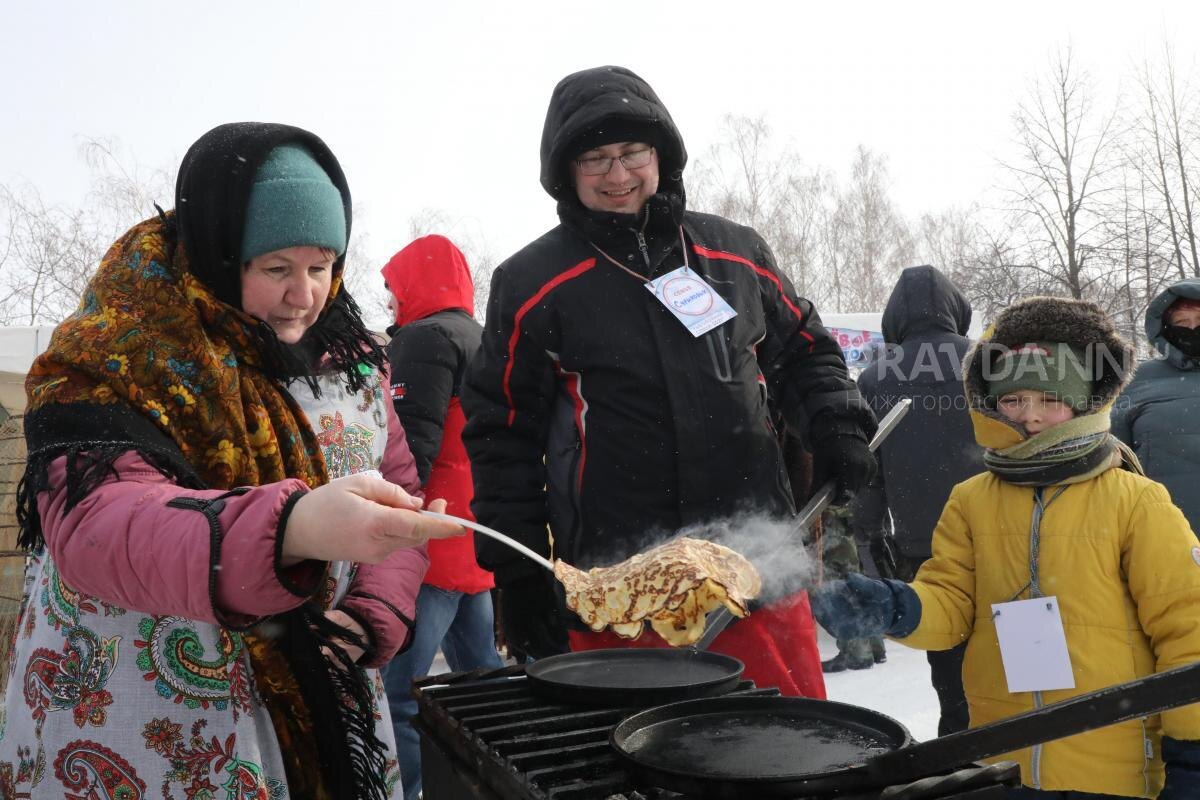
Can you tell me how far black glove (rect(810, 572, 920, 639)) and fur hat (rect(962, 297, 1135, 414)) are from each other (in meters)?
0.82

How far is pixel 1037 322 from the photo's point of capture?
2.98m

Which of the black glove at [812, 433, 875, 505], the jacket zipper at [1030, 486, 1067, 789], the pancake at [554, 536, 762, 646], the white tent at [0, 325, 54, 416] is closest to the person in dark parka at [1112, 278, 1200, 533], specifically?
the jacket zipper at [1030, 486, 1067, 789]

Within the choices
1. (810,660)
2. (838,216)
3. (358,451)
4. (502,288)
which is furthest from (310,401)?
(838,216)

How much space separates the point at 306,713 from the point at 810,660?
166 cm

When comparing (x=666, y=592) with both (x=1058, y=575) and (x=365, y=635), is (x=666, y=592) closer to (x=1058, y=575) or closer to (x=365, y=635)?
(x=365, y=635)

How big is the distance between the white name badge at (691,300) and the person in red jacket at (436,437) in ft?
5.73

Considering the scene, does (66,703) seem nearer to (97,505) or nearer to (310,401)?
(97,505)

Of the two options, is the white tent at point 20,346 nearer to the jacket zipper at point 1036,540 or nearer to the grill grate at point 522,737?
the grill grate at point 522,737

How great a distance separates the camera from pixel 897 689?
5.91m

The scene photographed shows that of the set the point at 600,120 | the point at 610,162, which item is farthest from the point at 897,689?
the point at 600,120

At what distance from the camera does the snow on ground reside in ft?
17.3

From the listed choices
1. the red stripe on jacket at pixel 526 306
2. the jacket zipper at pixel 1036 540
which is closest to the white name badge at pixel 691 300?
the red stripe on jacket at pixel 526 306

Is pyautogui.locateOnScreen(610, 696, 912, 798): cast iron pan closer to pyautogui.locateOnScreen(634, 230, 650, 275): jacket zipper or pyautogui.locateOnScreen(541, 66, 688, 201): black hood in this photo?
pyautogui.locateOnScreen(634, 230, 650, 275): jacket zipper

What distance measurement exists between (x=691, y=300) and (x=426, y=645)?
2.29m
